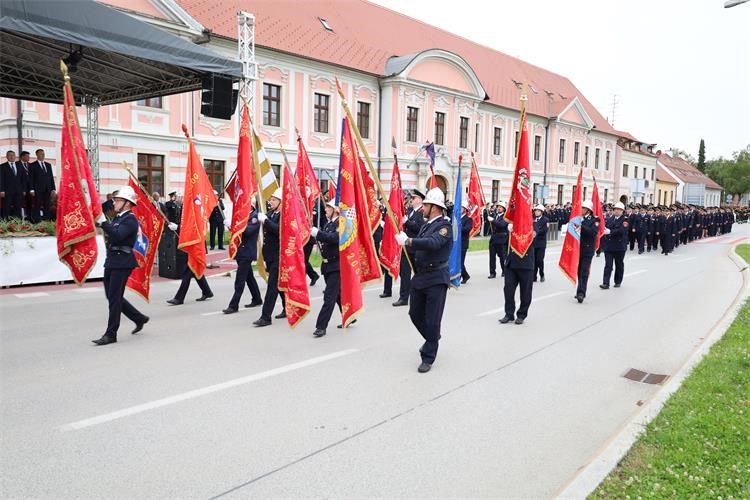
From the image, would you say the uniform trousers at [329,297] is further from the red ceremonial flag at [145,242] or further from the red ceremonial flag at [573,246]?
the red ceremonial flag at [573,246]

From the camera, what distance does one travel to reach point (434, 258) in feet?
21.3

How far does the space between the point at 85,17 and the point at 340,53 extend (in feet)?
69.2

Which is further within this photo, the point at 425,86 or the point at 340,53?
the point at 425,86

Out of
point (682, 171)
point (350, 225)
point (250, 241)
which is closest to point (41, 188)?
point (250, 241)

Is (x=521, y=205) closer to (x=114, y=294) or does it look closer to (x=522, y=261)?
(x=522, y=261)

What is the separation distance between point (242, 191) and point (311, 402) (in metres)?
5.48

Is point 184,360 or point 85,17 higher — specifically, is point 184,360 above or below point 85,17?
below

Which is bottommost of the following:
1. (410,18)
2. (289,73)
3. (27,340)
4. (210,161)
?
(27,340)

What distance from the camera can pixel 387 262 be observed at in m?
11.5

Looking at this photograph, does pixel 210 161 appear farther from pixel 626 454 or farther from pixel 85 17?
pixel 626 454

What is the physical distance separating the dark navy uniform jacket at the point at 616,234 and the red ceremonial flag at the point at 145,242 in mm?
9193

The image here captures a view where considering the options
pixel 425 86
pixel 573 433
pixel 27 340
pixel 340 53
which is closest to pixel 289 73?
pixel 340 53

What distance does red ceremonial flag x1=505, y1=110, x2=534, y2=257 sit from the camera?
9008mm

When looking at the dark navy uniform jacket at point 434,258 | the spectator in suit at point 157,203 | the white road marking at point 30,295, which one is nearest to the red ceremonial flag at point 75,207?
the spectator in suit at point 157,203
